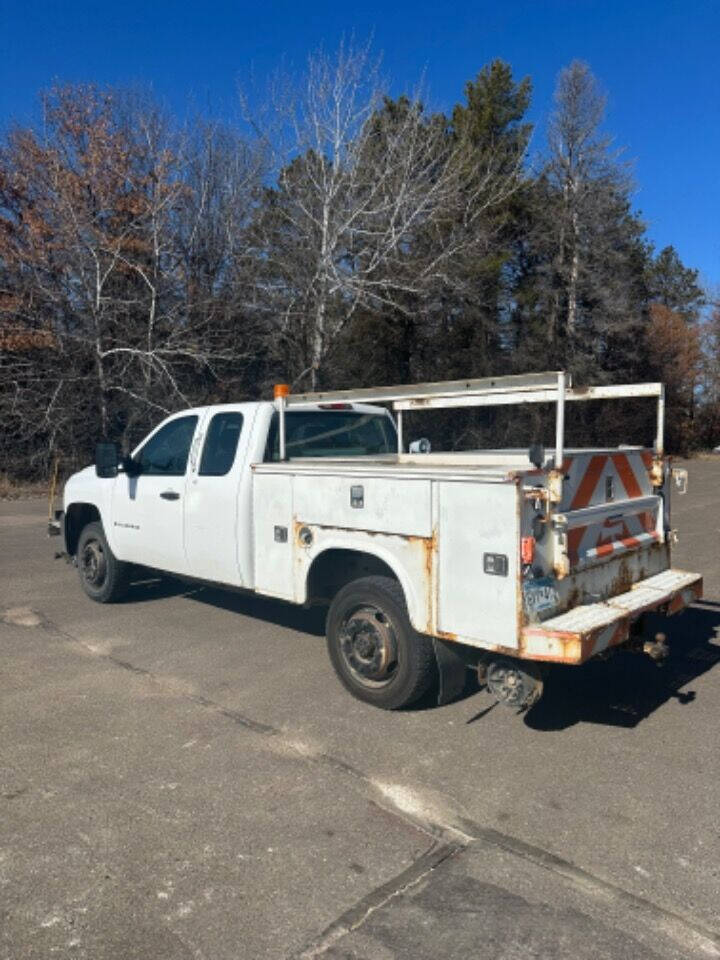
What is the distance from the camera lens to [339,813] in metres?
3.50

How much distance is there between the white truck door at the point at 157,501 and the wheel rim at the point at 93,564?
40 cm

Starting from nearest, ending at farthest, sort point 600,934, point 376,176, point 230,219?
1. point 600,934
2. point 376,176
3. point 230,219

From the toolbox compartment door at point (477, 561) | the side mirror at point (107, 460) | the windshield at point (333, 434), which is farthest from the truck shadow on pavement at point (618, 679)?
the side mirror at point (107, 460)

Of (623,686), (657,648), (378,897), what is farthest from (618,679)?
(378,897)

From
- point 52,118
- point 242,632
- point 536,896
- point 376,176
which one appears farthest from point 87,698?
point 52,118

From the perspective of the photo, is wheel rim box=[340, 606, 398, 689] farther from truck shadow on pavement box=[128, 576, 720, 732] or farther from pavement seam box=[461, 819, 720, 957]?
pavement seam box=[461, 819, 720, 957]

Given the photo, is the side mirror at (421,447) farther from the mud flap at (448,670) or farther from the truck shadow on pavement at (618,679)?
the mud flap at (448,670)

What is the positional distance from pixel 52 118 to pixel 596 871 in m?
22.3

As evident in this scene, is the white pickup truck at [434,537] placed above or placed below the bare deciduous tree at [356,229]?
below

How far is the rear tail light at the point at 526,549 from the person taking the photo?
3867mm

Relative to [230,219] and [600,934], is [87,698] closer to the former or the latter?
[600,934]

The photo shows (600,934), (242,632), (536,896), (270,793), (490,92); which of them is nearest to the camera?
(600,934)

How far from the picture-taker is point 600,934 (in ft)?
8.73

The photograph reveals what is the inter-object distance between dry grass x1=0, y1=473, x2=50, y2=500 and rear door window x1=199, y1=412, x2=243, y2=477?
12471mm
